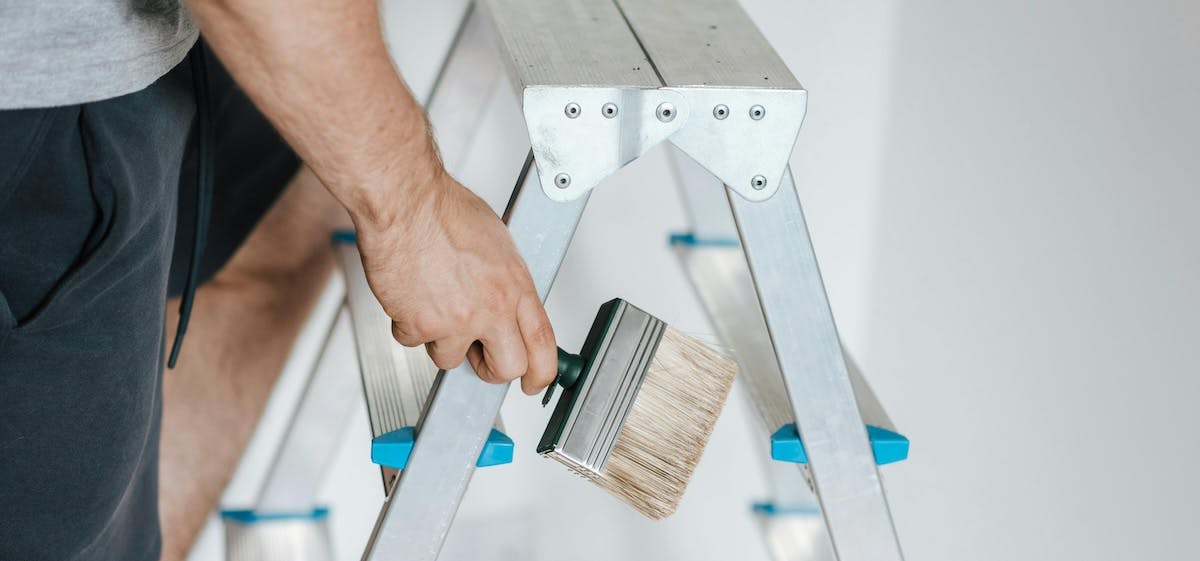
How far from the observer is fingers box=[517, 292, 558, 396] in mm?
721

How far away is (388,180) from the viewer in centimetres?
67

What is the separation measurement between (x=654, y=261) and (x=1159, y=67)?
2.55 ft

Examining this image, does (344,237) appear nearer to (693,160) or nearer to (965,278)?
(693,160)

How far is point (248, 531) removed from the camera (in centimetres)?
132

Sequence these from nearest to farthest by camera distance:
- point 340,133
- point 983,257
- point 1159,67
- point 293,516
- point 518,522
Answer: point 340,133 < point 1159,67 < point 983,257 < point 293,516 < point 518,522

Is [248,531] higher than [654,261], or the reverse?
A: [654,261]

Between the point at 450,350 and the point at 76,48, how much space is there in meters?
0.30

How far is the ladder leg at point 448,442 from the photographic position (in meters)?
0.71

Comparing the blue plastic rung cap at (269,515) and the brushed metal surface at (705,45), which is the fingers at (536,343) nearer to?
the brushed metal surface at (705,45)

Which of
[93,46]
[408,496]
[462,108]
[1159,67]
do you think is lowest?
[408,496]

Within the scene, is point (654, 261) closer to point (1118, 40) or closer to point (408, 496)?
A: point (1118, 40)

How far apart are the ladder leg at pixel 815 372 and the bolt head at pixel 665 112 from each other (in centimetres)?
7

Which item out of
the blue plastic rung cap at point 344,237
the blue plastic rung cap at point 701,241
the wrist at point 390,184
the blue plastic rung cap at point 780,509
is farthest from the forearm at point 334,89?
the blue plastic rung cap at point 780,509

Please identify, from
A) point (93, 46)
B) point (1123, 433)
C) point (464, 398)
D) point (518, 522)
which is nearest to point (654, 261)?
point (518, 522)
